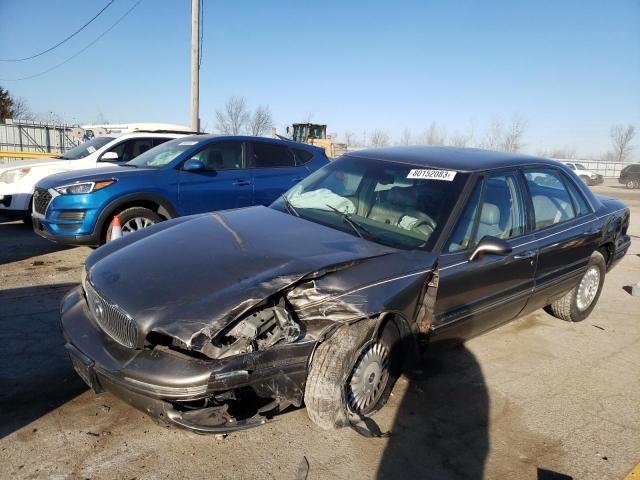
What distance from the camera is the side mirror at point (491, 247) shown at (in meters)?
3.06

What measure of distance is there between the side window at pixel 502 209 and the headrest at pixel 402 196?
1.65 ft

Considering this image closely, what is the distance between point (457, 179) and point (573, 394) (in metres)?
1.80

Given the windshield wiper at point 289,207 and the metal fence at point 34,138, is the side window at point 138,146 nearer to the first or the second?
the windshield wiper at point 289,207

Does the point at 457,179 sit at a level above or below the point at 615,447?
above

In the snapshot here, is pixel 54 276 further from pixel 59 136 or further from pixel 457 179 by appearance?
pixel 59 136

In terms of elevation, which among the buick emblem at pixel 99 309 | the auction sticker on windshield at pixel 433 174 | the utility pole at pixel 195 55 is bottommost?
the buick emblem at pixel 99 309

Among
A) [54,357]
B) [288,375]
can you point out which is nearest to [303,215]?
[288,375]

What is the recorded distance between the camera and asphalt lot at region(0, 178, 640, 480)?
2.44m

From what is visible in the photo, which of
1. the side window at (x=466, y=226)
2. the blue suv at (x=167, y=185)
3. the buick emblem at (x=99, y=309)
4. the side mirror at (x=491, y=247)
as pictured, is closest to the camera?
the buick emblem at (x=99, y=309)

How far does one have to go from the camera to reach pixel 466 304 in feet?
10.6

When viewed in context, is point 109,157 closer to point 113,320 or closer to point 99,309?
point 99,309

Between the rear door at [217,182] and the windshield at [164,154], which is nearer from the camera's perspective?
the rear door at [217,182]

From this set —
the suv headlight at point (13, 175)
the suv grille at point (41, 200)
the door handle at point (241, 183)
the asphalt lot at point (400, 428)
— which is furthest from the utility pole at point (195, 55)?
the asphalt lot at point (400, 428)

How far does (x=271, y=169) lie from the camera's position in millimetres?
7113
